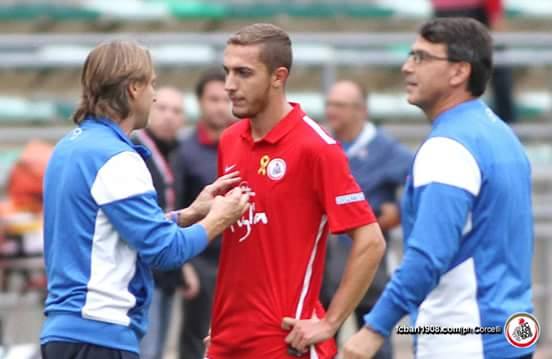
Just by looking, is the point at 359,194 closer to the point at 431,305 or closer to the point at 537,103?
the point at 431,305

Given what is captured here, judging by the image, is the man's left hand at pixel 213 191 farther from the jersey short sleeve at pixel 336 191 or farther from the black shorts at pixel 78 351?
the black shorts at pixel 78 351

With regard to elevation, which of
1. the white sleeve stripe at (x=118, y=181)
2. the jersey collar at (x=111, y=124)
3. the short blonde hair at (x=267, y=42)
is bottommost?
the white sleeve stripe at (x=118, y=181)

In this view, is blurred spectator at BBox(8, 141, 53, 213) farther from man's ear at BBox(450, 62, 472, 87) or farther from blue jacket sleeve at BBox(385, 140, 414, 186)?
man's ear at BBox(450, 62, 472, 87)

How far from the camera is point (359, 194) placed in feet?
18.1

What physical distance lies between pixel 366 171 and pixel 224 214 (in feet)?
12.4

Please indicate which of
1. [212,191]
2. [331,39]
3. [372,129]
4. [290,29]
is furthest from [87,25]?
[212,191]

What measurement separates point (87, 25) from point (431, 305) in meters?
10.7

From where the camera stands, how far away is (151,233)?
17.3 feet

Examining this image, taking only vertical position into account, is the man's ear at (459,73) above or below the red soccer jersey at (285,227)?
above

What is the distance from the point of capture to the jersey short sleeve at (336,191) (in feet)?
17.8

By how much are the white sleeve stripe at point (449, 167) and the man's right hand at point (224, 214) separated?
698mm

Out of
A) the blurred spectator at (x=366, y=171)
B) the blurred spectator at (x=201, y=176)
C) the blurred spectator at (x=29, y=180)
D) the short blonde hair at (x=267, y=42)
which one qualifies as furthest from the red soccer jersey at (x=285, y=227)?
the blurred spectator at (x=29, y=180)

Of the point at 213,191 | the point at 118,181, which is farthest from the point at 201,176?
the point at 118,181

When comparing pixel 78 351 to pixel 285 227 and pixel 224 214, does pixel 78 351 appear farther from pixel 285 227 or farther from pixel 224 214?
pixel 285 227
